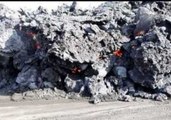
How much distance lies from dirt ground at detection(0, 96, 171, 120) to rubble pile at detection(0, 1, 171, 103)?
1.42 ft

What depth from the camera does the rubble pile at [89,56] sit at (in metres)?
11.4

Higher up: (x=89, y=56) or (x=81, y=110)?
(x=89, y=56)

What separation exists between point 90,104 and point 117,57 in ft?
7.48

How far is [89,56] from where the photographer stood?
11.7 meters

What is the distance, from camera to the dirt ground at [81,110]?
32.6 feet

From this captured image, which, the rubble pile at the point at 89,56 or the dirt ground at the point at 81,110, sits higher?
the rubble pile at the point at 89,56

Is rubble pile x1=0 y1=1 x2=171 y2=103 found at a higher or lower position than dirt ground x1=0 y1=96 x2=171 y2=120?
higher

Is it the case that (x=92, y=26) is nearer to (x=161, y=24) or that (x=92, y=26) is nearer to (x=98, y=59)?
(x=98, y=59)

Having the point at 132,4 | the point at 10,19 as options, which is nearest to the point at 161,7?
the point at 132,4

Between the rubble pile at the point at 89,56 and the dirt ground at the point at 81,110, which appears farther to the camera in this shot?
the rubble pile at the point at 89,56

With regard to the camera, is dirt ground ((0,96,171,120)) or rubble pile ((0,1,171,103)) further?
rubble pile ((0,1,171,103))

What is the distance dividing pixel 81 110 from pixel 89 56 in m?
2.07

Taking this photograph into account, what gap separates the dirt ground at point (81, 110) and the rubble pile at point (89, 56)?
432 millimetres

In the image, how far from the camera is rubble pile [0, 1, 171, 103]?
37.4 feet
